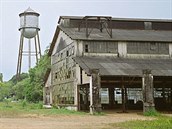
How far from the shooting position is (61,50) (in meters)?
38.3

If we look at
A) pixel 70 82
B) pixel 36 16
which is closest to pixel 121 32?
pixel 70 82

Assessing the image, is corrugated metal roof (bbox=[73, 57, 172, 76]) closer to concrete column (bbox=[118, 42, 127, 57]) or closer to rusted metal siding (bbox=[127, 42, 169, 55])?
concrete column (bbox=[118, 42, 127, 57])

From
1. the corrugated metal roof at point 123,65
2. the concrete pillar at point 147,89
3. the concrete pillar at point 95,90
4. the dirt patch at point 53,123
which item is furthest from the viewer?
the corrugated metal roof at point 123,65

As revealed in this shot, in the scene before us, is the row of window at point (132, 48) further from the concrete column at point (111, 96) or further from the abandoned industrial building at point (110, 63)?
the concrete column at point (111, 96)

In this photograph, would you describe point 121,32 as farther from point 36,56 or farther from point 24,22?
point 36,56

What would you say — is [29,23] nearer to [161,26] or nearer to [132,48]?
[161,26]

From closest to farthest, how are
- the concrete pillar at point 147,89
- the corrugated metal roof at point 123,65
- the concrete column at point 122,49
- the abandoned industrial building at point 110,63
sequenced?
the concrete pillar at point 147,89 → the abandoned industrial building at point 110,63 → the corrugated metal roof at point 123,65 → the concrete column at point 122,49

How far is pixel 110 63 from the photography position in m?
31.3

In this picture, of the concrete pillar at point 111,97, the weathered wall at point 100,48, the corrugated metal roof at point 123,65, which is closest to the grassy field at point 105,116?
the corrugated metal roof at point 123,65

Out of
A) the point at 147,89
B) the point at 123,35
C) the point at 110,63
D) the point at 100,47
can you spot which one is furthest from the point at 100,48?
the point at 147,89

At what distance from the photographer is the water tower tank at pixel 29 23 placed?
54.8m

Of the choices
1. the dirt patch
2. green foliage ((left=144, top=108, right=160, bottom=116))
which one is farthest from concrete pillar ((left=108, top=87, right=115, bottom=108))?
the dirt patch

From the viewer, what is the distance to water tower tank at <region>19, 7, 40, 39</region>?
180ft

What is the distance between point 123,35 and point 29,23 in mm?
22569
